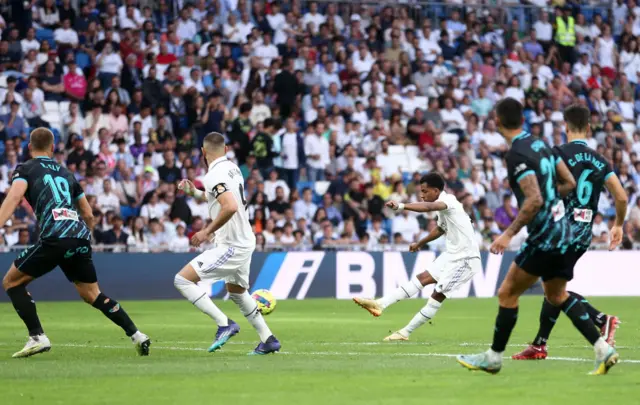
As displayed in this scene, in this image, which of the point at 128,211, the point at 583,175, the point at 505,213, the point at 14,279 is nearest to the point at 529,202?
the point at 583,175

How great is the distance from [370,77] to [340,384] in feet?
73.5

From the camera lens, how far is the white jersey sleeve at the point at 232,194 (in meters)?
12.7

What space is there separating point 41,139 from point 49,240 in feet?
3.41

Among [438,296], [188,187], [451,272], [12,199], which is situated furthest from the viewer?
[451,272]

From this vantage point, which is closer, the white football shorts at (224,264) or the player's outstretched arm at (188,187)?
the white football shorts at (224,264)

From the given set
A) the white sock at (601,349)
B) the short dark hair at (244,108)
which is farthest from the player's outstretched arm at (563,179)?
the short dark hair at (244,108)

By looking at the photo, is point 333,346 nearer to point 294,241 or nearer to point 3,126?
point 294,241

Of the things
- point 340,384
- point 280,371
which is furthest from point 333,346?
point 340,384

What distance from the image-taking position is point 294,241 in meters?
26.6

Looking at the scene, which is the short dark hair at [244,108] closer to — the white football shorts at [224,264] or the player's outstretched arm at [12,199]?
the white football shorts at [224,264]

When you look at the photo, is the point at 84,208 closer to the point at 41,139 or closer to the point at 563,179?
the point at 41,139

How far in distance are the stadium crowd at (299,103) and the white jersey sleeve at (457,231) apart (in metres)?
10.6

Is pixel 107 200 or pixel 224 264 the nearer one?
pixel 224 264

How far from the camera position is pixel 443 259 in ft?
52.5
